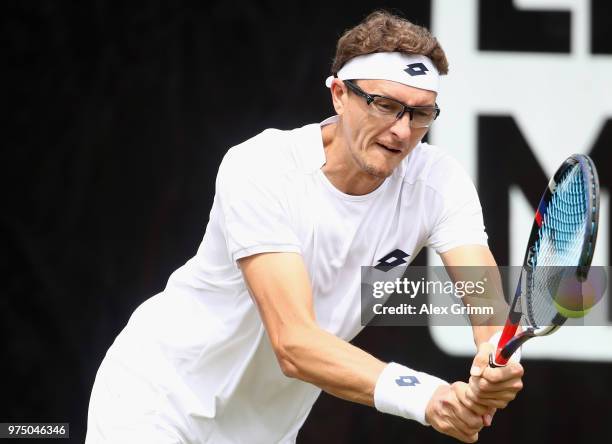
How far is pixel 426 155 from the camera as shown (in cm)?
299

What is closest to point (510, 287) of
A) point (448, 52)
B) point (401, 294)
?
point (401, 294)

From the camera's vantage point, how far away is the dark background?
4.08 metres

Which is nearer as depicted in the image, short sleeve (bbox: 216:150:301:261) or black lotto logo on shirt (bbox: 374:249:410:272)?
short sleeve (bbox: 216:150:301:261)

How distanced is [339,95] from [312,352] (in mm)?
769

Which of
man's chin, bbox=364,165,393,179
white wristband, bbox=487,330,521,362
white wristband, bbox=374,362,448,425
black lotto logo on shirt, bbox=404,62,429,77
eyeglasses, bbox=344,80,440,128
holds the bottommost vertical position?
white wristband, bbox=374,362,448,425

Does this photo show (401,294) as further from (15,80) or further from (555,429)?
(15,80)

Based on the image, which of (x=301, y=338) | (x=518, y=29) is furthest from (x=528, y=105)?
(x=301, y=338)

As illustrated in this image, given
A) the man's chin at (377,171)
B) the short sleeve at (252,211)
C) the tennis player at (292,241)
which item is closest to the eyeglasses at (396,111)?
the tennis player at (292,241)

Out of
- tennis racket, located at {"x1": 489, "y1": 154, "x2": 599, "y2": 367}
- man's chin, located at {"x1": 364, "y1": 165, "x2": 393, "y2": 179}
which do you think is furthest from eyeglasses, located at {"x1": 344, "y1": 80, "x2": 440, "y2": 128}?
tennis racket, located at {"x1": 489, "y1": 154, "x2": 599, "y2": 367}

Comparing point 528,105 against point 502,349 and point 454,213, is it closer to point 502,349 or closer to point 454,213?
point 454,213

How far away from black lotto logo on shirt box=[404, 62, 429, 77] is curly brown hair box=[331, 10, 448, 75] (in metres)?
0.05

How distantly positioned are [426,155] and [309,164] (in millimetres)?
307

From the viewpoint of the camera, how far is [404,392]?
Answer: 237 centimetres

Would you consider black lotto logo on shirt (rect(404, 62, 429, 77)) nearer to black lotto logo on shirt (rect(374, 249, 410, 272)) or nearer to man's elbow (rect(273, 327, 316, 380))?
black lotto logo on shirt (rect(374, 249, 410, 272))
